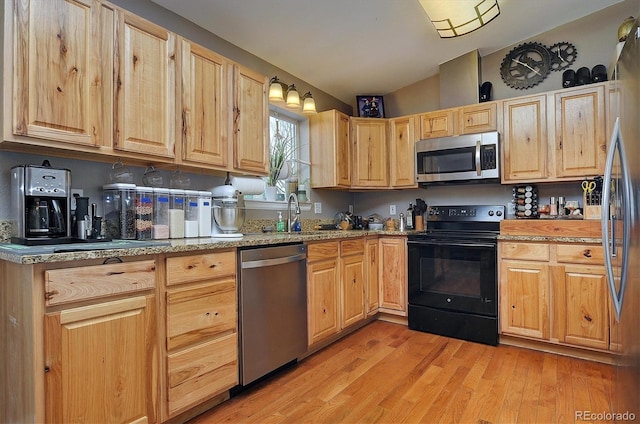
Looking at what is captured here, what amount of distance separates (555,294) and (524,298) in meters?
0.21

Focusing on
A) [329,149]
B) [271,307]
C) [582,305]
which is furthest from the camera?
[329,149]

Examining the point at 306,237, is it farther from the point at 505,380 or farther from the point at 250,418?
the point at 505,380

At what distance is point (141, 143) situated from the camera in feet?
6.17

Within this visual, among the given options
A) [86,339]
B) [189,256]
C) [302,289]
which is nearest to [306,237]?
[302,289]

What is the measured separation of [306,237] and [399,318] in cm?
154

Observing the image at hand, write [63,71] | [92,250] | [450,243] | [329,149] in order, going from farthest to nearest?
[329,149], [450,243], [63,71], [92,250]

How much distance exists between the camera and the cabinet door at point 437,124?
3.45m

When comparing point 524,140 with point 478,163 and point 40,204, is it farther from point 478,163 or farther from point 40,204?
point 40,204

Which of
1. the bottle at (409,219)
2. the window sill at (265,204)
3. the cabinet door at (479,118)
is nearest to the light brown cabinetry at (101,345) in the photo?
the window sill at (265,204)

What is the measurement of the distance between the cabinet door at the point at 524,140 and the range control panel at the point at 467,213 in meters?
0.35

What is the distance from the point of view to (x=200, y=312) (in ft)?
5.80

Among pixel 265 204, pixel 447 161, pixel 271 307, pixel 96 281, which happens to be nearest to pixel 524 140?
pixel 447 161

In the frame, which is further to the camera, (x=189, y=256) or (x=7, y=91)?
(x=189, y=256)

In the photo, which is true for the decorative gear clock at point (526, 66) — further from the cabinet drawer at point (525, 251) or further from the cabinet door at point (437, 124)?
the cabinet drawer at point (525, 251)
